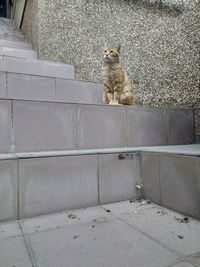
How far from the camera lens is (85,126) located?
212 cm

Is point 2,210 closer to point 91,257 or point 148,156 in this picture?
point 91,257

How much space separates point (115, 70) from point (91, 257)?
2.08 m

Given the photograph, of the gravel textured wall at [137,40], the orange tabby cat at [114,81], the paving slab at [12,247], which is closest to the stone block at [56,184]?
the paving slab at [12,247]

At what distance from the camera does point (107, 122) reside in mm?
2234

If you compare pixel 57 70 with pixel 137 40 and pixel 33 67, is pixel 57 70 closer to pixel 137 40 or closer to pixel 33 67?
pixel 33 67

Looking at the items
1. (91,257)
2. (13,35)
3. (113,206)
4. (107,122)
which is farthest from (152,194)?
(13,35)

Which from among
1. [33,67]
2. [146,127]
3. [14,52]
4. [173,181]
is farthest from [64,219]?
[14,52]

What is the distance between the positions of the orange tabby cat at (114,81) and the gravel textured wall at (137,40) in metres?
0.60

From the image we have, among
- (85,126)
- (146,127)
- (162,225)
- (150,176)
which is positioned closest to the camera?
(162,225)

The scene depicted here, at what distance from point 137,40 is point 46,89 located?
1.55 meters

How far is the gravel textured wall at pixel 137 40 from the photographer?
277cm

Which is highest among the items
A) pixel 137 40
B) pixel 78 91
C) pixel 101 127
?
pixel 137 40

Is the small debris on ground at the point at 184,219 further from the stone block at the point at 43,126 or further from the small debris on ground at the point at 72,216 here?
the stone block at the point at 43,126

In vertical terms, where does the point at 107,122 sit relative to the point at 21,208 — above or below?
above
